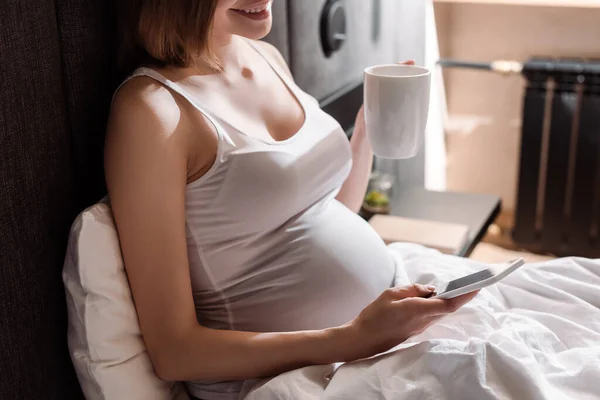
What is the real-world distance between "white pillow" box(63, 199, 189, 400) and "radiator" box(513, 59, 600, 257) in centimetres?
214

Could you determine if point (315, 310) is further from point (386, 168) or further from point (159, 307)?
point (386, 168)

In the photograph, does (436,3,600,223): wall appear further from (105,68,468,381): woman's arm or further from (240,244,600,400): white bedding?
(105,68,468,381): woman's arm

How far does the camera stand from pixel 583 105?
2.79 metres

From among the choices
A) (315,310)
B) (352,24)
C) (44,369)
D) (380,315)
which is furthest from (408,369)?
(352,24)

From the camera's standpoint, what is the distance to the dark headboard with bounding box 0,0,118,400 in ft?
3.10

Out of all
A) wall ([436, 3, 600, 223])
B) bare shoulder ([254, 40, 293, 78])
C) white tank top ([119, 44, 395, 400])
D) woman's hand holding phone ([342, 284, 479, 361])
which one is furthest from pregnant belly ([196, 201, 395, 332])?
wall ([436, 3, 600, 223])

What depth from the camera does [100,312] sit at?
1.03 m

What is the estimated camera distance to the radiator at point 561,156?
2.78 meters

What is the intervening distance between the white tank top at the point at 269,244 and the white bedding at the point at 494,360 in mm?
134

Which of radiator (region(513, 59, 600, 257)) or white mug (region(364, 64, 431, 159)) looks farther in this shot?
radiator (region(513, 59, 600, 257))

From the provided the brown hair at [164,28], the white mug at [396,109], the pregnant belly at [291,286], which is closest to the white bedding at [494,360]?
the pregnant belly at [291,286]

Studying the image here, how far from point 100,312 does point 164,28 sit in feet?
1.37

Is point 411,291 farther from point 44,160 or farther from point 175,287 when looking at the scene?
point 44,160

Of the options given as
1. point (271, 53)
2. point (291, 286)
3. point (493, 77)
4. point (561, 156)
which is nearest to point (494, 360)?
point (291, 286)
